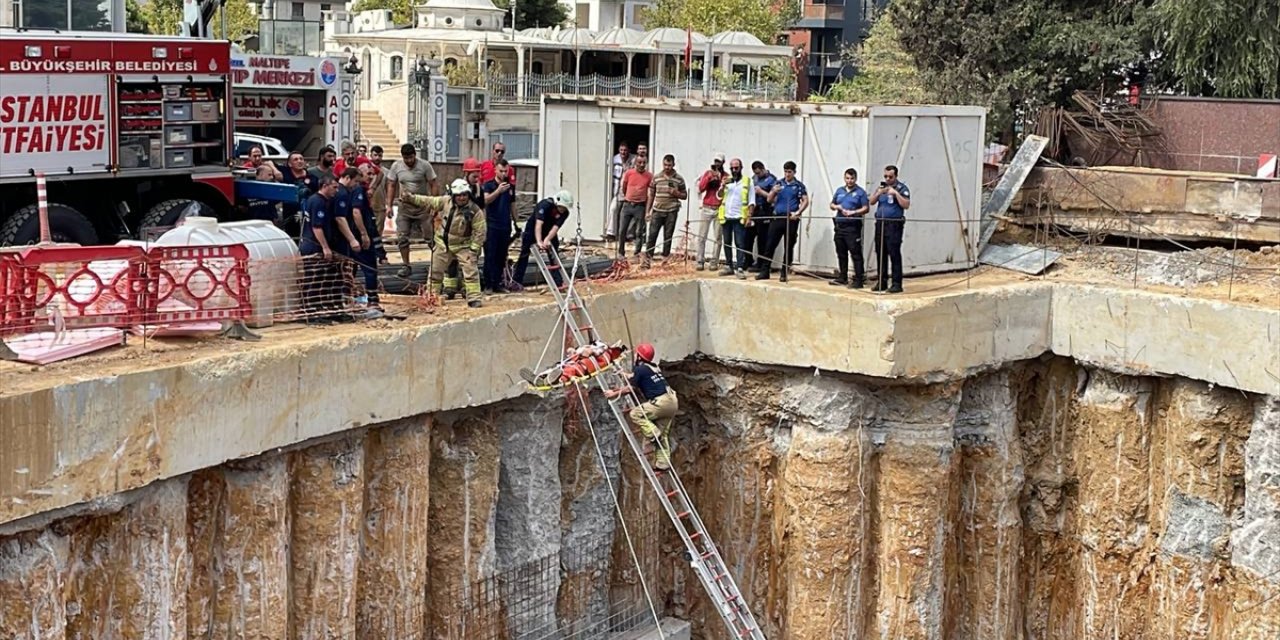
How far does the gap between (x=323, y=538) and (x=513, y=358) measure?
2887 millimetres

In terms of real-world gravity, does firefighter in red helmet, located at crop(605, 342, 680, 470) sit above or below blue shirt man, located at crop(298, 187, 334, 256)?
below

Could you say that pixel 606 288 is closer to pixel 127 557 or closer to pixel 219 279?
pixel 219 279

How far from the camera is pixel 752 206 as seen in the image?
19484 millimetres

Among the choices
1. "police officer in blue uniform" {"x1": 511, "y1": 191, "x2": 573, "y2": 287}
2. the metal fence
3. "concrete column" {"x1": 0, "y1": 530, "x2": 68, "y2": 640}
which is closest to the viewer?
"concrete column" {"x1": 0, "y1": 530, "x2": 68, "y2": 640}

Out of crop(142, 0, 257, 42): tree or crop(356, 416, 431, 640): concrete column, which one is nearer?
crop(356, 416, 431, 640): concrete column

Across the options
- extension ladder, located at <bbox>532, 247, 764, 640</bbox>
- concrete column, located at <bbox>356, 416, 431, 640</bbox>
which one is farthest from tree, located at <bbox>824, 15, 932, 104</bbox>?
concrete column, located at <bbox>356, 416, 431, 640</bbox>

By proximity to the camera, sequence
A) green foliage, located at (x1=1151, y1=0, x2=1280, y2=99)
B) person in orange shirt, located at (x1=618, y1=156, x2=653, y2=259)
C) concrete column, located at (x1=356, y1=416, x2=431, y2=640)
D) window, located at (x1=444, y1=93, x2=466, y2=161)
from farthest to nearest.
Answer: window, located at (x1=444, y1=93, x2=466, y2=161) < green foliage, located at (x1=1151, y1=0, x2=1280, y2=99) < person in orange shirt, located at (x1=618, y1=156, x2=653, y2=259) < concrete column, located at (x1=356, y1=416, x2=431, y2=640)

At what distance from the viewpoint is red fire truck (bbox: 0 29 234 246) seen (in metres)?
16.9

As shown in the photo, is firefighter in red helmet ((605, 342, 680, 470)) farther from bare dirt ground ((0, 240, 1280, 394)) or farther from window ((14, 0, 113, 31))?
window ((14, 0, 113, 31))

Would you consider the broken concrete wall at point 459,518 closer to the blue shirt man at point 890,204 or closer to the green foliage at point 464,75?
the blue shirt man at point 890,204

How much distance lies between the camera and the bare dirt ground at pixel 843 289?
1311 centimetres

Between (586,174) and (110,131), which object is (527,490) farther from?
(586,174)

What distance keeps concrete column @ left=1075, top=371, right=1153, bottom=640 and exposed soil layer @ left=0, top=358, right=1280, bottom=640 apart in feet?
0.08

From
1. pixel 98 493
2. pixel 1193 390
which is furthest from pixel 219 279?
pixel 1193 390
